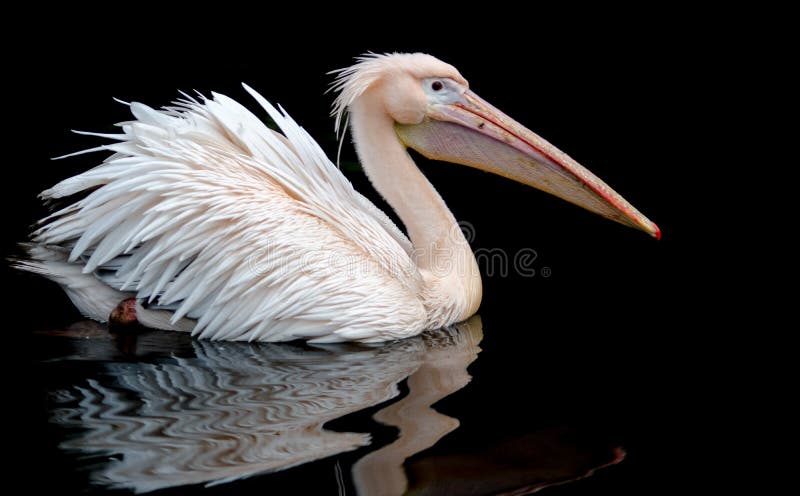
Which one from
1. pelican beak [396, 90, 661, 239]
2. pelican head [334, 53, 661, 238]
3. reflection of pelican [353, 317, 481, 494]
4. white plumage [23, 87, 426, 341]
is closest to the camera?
reflection of pelican [353, 317, 481, 494]

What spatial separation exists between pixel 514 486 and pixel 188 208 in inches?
92.1

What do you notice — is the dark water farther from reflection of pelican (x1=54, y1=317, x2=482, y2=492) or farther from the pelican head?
the pelican head

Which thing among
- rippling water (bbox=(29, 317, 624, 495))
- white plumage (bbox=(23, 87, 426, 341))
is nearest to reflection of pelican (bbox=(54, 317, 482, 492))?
rippling water (bbox=(29, 317, 624, 495))

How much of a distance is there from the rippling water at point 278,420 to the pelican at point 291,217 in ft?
0.68

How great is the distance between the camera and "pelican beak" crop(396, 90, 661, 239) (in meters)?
5.27

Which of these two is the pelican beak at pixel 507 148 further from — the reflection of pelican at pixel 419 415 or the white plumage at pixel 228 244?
the reflection of pelican at pixel 419 415

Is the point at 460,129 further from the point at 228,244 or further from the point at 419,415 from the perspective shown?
the point at 419,415

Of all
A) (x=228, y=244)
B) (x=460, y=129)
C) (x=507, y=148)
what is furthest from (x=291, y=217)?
(x=507, y=148)

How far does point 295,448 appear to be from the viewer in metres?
3.37

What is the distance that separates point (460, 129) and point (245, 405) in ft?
7.41

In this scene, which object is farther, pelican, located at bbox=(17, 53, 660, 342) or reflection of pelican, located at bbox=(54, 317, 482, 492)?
pelican, located at bbox=(17, 53, 660, 342)

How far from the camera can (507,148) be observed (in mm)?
5328

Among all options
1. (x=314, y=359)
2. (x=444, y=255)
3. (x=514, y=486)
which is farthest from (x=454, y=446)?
(x=444, y=255)

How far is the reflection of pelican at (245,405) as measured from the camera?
3242 mm
